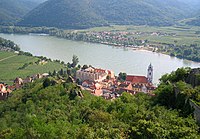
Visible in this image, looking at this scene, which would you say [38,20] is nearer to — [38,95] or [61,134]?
[38,95]

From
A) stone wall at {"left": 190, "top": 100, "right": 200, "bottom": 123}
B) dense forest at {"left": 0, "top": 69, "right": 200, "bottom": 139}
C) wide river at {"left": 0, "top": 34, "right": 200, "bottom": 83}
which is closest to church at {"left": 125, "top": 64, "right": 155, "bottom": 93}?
wide river at {"left": 0, "top": 34, "right": 200, "bottom": 83}

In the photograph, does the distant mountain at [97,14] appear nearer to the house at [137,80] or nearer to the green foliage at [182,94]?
the house at [137,80]

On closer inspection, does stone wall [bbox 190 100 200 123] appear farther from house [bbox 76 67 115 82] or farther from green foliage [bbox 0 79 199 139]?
house [bbox 76 67 115 82]

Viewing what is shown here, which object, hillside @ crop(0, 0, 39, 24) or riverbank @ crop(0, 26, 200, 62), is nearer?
riverbank @ crop(0, 26, 200, 62)

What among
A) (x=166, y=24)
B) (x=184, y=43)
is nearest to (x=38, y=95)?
(x=184, y=43)

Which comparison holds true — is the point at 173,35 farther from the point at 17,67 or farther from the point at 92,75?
the point at 92,75

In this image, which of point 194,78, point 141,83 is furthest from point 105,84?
point 194,78
